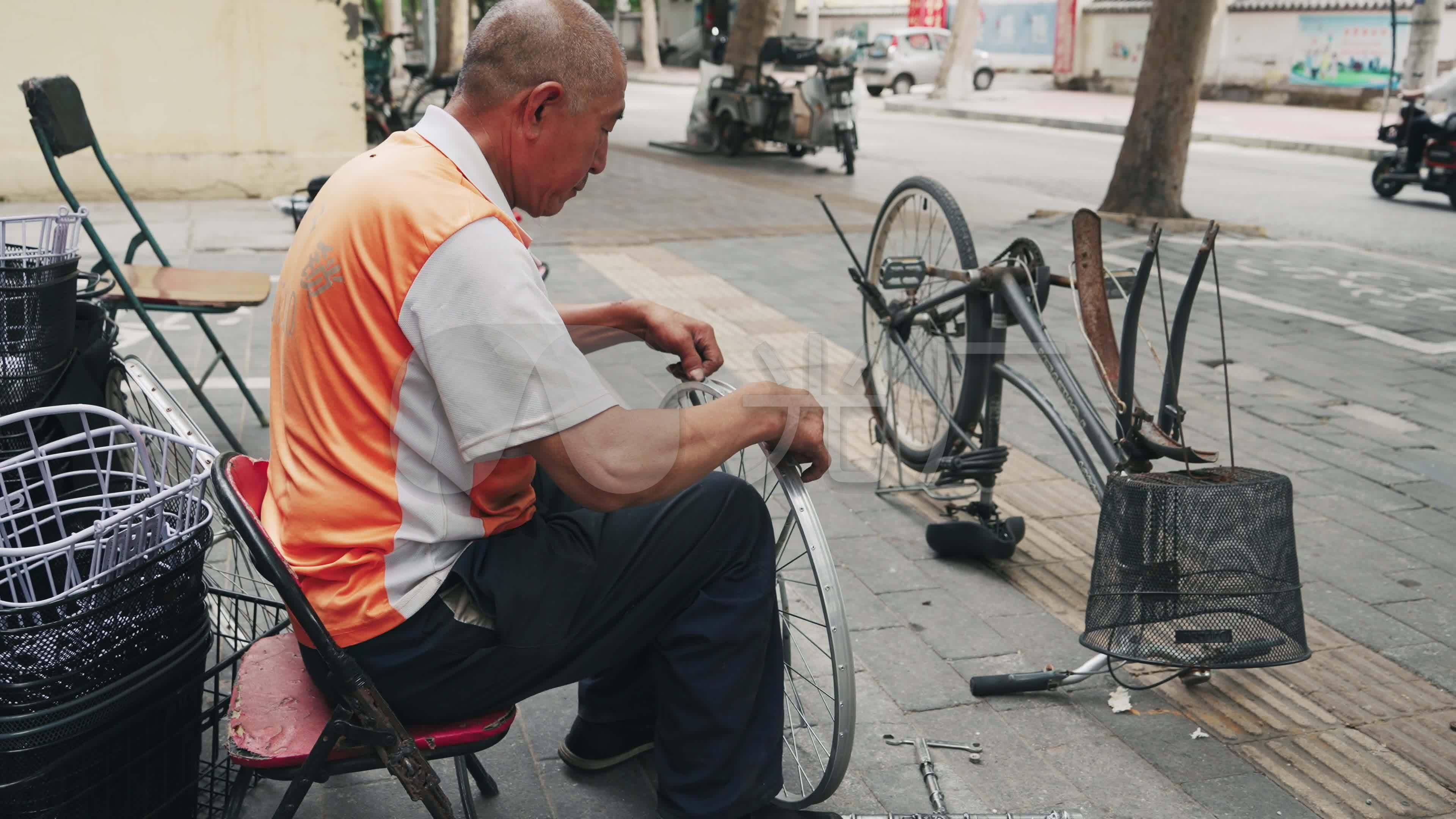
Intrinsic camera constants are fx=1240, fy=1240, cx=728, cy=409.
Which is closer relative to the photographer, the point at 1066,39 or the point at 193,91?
the point at 193,91

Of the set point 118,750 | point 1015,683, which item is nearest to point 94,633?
point 118,750

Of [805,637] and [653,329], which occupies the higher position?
[653,329]

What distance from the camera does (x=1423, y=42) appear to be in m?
18.5

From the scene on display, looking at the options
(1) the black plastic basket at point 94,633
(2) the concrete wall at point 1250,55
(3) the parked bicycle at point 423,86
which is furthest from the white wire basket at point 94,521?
(2) the concrete wall at point 1250,55

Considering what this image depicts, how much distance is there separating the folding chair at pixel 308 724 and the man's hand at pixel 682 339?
29.7 inches

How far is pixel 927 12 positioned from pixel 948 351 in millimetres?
35812

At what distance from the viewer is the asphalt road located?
34.9ft

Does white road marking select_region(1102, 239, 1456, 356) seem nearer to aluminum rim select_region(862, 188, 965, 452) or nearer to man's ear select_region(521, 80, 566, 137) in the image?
aluminum rim select_region(862, 188, 965, 452)

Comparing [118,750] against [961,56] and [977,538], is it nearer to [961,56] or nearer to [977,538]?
[977,538]

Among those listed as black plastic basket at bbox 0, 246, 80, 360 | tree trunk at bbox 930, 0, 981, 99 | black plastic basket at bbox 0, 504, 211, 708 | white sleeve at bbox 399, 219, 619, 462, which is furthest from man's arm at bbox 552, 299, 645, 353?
tree trunk at bbox 930, 0, 981, 99

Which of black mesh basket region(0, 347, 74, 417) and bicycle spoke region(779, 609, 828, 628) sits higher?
black mesh basket region(0, 347, 74, 417)

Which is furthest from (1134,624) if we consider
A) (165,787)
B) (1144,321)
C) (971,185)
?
(971,185)

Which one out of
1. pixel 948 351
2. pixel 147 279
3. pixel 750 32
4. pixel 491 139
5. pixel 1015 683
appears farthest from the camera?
pixel 750 32

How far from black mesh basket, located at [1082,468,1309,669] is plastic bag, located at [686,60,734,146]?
43.4ft
